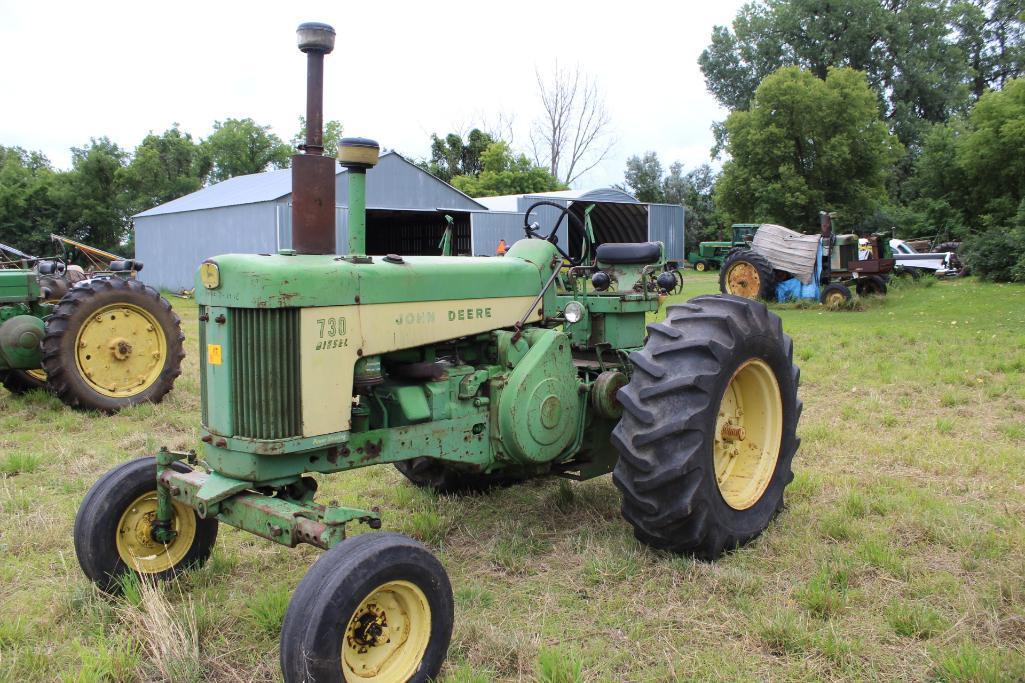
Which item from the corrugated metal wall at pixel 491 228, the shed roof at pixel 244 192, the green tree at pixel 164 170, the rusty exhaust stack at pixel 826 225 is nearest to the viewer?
the rusty exhaust stack at pixel 826 225

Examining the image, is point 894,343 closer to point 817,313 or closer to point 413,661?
point 817,313

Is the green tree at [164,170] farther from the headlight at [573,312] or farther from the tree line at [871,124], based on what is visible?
the headlight at [573,312]

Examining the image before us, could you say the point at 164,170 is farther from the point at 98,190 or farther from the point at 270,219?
the point at 270,219

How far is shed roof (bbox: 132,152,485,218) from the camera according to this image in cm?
2248

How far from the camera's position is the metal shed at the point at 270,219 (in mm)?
21812

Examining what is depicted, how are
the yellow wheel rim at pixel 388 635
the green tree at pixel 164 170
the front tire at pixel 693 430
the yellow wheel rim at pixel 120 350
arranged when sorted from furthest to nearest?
the green tree at pixel 164 170 → the yellow wheel rim at pixel 120 350 → the front tire at pixel 693 430 → the yellow wheel rim at pixel 388 635

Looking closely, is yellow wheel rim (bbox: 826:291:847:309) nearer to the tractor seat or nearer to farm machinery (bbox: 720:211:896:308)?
farm machinery (bbox: 720:211:896:308)

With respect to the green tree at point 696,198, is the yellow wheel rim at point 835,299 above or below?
below

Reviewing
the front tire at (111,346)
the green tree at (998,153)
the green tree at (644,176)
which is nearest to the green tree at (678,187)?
the green tree at (644,176)

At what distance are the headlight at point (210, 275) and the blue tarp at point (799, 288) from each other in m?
14.6

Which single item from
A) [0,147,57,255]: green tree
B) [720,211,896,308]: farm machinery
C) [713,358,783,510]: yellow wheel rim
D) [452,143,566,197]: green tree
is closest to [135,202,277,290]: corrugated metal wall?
[0,147,57,255]: green tree

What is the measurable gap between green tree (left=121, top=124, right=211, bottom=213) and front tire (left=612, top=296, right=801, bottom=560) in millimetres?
36104

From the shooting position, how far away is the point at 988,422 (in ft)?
20.5

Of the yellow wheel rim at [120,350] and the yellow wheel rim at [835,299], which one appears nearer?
the yellow wheel rim at [120,350]
